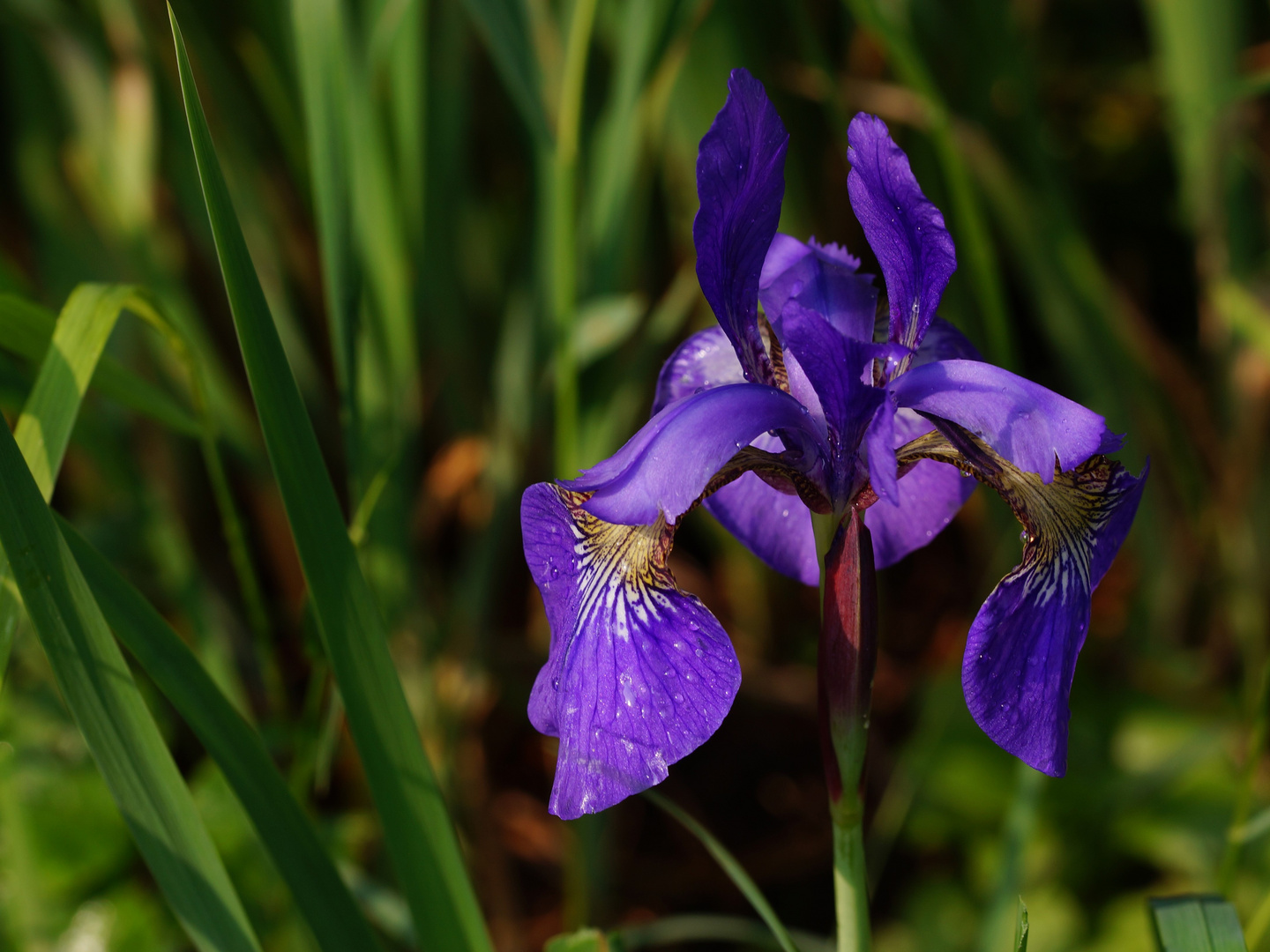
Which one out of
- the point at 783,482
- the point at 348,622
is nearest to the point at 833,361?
the point at 783,482

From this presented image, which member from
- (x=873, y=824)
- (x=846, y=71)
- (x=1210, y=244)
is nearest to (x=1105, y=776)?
(x=873, y=824)

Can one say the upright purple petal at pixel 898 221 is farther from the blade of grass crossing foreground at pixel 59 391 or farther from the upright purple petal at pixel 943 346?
the blade of grass crossing foreground at pixel 59 391

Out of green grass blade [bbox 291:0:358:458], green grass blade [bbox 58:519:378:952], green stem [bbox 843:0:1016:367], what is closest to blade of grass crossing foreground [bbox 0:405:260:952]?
green grass blade [bbox 58:519:378:952]

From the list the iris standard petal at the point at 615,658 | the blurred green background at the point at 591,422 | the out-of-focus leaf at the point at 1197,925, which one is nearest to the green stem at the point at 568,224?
the blurred green background at the point at 591,422

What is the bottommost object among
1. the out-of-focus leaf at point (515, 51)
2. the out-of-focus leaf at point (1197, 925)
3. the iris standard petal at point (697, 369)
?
the out-of-focus leaf at point (1197, 925)

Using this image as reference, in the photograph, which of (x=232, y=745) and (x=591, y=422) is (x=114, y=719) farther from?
(x=591, y=422)
